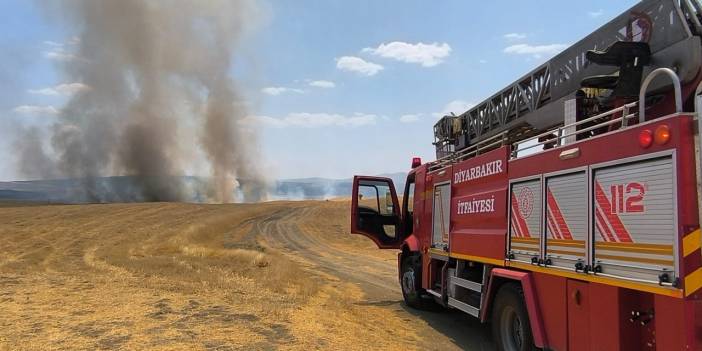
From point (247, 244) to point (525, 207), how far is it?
837 inches

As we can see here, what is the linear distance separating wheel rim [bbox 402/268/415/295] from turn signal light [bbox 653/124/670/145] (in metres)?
6.35

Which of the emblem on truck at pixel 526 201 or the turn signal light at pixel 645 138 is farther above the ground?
the turn signal light at pixel 645 138

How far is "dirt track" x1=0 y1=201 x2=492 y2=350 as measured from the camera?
6.88 meters

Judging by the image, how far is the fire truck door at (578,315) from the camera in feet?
14.8

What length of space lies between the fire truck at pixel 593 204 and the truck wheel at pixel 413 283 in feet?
2.32

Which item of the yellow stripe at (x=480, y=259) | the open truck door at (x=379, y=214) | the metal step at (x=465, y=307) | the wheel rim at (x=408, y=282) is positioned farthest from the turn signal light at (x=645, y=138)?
the open truck door at (x=379, y=214)

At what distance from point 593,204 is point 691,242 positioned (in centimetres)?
99

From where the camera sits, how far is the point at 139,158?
58000 millimetres

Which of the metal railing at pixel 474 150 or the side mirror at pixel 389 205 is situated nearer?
the metal railing at pixel 474 150

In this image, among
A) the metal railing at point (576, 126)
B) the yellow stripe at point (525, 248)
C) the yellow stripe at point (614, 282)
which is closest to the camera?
the yellow stripe at point (614, 282)

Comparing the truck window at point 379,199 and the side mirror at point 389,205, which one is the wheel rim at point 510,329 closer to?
the truck window at point 379,199

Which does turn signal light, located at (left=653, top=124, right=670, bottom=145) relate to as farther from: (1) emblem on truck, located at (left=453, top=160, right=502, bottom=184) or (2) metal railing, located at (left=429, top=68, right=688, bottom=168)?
(1) emblem on truck, located at (left=453, top=160, right=502, bottom=184)

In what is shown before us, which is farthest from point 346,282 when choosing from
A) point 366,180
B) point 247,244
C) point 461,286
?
point 247,244

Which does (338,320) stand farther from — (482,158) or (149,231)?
(149,231)
